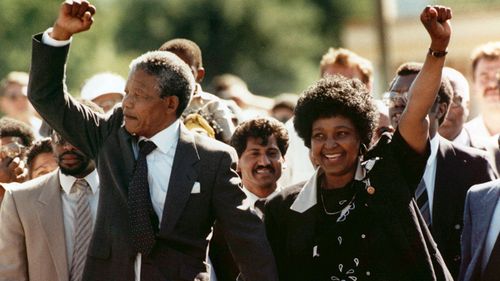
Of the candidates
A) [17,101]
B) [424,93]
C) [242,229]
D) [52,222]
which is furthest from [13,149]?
[17,101]

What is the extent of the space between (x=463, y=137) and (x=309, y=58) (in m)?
41.9

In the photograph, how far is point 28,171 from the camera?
10.4 m

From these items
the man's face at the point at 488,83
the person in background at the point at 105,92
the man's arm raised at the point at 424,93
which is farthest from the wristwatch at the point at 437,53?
the person in background at the point at 105,92

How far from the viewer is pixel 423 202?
Result: 8898 mm

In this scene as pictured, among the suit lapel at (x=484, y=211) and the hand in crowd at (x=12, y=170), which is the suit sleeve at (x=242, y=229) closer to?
the suit lapel at (x=484, y=211)

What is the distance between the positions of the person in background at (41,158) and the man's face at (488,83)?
3803 mm

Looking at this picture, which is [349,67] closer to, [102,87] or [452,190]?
[102,87]

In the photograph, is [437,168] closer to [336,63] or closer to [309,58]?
[336,63]


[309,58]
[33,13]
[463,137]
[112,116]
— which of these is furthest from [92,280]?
[309,58]

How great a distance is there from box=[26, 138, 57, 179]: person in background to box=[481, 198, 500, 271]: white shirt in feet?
10.8

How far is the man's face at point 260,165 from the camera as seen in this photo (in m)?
9.82

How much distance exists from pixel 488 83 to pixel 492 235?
3.87m

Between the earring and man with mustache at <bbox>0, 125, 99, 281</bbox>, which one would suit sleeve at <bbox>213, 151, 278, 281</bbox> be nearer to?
the earring

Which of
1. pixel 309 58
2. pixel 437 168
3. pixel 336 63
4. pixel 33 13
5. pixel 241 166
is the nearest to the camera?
pixel 437 168
